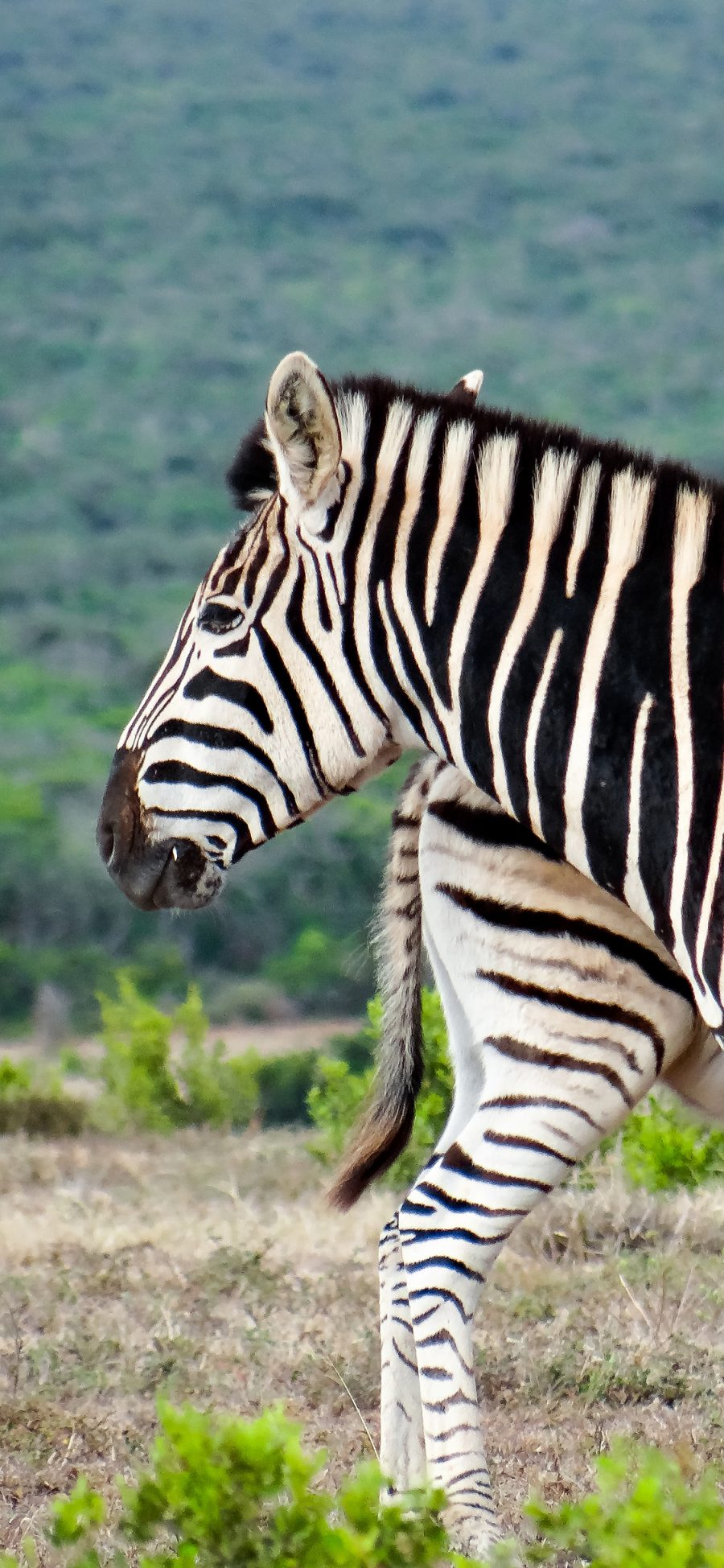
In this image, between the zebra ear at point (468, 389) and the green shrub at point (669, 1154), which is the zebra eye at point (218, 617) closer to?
the zebra ear at point (468, 389)

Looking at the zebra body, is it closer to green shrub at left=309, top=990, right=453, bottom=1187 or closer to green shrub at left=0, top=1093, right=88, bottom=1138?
green shrub at left=309, top=990, right=453, bottom=1187

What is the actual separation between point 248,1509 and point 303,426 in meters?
2.17

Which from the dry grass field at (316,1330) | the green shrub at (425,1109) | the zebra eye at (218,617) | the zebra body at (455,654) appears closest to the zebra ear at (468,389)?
the zebra body at (455,654)

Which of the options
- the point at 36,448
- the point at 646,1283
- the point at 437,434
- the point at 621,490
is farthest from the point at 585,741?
the point at 36,448

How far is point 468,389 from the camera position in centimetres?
420

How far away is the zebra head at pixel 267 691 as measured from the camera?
3.60 metres

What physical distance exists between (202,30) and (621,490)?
47475 mm

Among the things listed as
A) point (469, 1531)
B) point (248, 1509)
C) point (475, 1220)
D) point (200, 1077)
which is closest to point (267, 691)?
point (475, 1220)

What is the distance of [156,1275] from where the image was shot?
6199 mm

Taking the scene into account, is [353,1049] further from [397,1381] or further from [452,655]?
[452,655]

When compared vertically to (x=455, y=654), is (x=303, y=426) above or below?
above

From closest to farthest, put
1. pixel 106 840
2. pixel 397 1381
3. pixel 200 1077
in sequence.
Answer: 1. pixel 106 840
2. pixel 397 1381
3. pixel 200 1077

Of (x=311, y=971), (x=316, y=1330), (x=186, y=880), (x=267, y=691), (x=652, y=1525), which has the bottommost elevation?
(x=311, y=971)

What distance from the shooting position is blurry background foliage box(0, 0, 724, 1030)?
33031 mm
